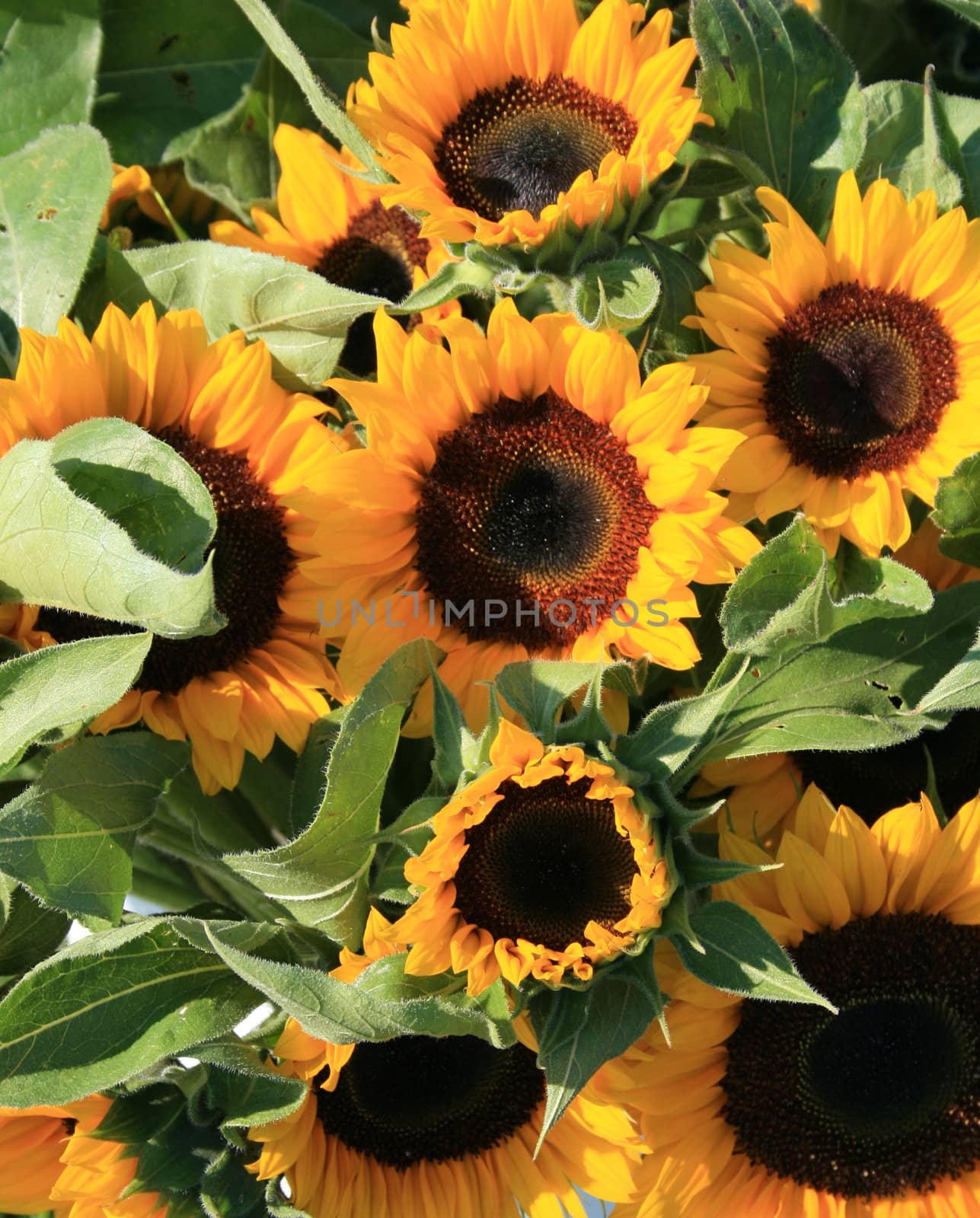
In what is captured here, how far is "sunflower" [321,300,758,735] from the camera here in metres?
0.79

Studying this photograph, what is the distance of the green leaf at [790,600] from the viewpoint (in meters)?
0.75

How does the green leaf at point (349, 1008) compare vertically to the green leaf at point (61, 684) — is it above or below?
below

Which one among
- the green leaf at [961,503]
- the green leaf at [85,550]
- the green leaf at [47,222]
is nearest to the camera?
the green leaf at [85,550]

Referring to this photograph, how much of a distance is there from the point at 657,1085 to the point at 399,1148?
Answer: 16 cm

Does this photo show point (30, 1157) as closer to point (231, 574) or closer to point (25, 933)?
point (25, 933)

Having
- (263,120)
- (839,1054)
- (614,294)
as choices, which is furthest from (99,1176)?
(263,120)

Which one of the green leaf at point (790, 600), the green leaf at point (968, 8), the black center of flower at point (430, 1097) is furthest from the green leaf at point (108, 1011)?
the green leaf at point (968, 8)

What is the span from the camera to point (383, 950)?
0.78 m

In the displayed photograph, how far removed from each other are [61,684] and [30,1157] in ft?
1.09

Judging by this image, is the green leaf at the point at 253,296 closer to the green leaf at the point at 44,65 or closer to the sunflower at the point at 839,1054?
the green leaf at the point at 44,65

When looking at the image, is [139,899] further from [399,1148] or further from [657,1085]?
[657,1085]

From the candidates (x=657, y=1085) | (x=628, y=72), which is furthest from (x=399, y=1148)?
(x=628, y=72)

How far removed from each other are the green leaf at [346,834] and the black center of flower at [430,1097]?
0.13m

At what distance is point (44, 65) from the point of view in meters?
1.08
